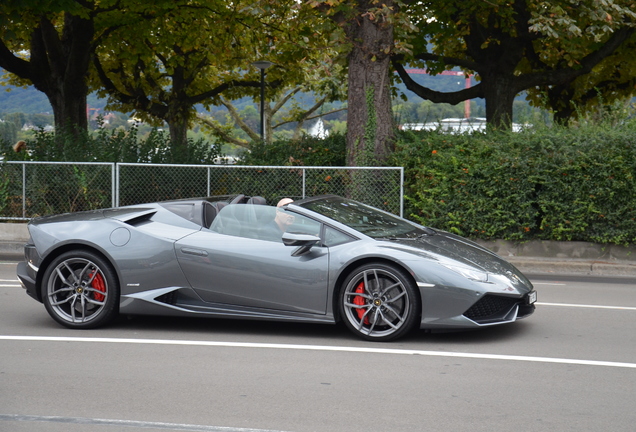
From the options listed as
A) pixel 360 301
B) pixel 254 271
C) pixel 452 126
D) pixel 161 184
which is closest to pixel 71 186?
pixel 161 184

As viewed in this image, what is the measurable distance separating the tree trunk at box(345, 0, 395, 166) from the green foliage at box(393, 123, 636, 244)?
118 centimetres

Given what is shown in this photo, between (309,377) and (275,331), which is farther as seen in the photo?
(275,331)

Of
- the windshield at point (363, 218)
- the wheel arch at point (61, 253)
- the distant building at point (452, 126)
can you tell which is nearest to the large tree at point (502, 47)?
the distant building at point (452, 126)

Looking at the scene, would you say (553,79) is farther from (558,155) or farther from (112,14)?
(112,14)

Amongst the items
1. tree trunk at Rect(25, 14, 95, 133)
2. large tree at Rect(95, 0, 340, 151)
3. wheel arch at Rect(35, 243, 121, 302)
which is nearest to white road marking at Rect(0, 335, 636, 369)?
wheel arch at Rect(35, 243, 121, 302)

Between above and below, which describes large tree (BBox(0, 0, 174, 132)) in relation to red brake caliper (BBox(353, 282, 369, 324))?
above

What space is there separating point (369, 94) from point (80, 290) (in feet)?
27.2

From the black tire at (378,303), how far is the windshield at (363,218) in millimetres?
474

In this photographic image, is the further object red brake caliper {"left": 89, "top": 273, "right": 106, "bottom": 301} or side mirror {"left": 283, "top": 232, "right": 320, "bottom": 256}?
red brake caliper {"left": 89, "top": 273, "right": 106, "bottom": 301}

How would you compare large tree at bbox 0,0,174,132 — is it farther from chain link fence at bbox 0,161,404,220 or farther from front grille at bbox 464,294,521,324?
front grille at bbox 464,294,521,324

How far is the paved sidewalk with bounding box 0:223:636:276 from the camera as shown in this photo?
11.7 m

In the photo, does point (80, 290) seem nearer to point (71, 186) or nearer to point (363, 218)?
point (363, 218)

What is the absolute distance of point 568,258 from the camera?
12.3m

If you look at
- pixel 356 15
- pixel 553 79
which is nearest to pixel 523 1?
pixel 553 79
